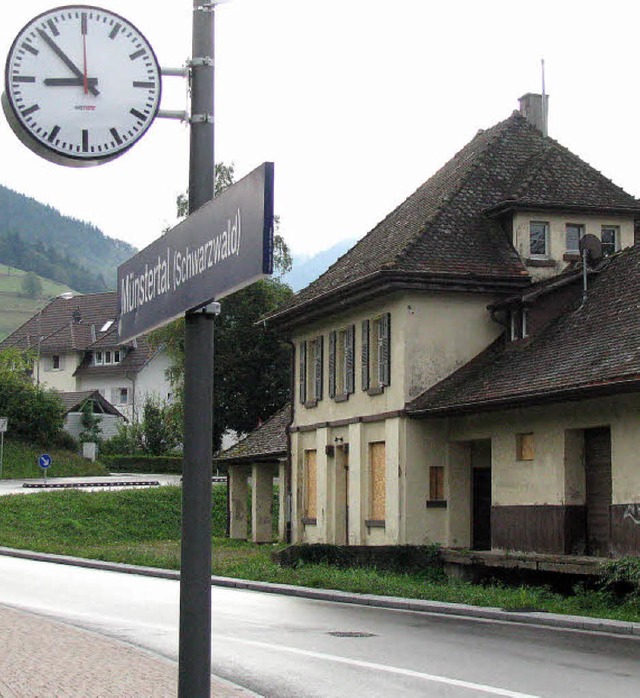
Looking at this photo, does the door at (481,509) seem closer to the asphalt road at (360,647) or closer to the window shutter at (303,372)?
the window shutter at (303,372)

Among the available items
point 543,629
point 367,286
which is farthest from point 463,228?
point 543,629

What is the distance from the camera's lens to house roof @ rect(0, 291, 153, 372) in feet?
323

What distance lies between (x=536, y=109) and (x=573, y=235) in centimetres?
598

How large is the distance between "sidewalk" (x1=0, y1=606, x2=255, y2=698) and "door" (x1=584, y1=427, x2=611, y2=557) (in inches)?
470

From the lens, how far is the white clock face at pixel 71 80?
5.50 meters

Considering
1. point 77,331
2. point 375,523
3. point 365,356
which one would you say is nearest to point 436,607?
point 375,523

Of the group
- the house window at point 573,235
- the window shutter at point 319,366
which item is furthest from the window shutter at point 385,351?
the window shutter at point 319,366

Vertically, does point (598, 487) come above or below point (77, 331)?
below

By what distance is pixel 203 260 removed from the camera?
16.9 ft

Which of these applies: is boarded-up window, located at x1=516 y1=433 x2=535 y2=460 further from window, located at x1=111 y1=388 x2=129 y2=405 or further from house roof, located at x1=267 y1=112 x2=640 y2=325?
window, located at x1=111 y1=388 x2=129 y2=405

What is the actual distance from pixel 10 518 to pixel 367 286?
61.0 feet

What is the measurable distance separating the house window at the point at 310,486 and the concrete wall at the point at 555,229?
27.2ft

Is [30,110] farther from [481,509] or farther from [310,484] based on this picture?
[310,484]

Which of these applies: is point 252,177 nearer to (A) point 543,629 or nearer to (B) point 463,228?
(A) point 543,629
